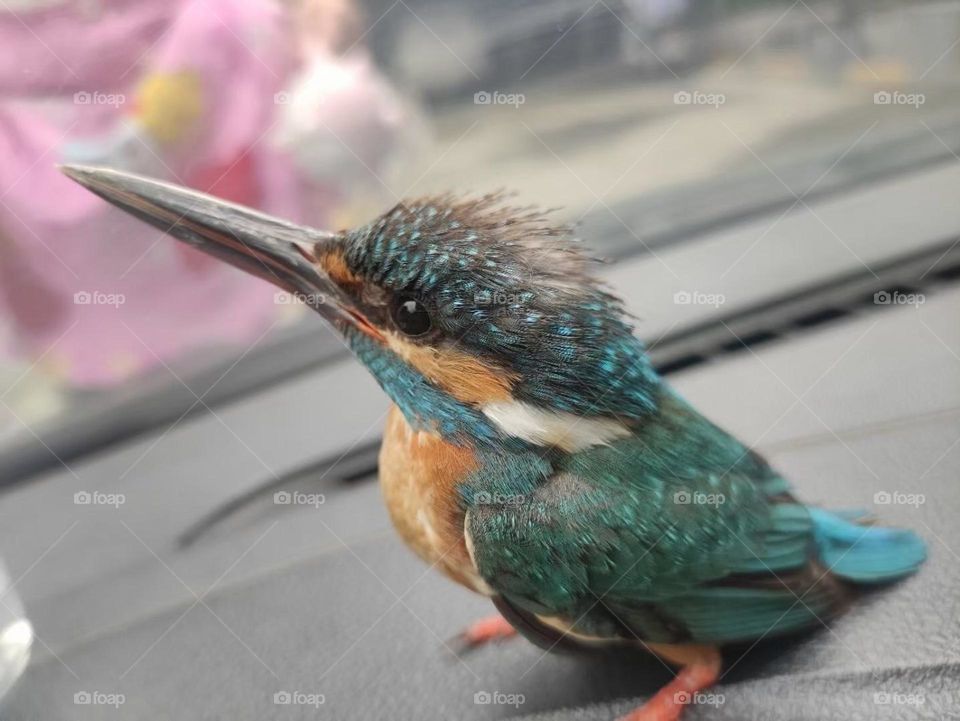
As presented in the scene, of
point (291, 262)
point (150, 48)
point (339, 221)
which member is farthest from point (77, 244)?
point (291, 262)

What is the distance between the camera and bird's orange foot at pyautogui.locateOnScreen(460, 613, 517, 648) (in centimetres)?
128

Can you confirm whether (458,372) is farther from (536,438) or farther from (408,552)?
(408,552)

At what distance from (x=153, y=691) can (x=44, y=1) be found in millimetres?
1405

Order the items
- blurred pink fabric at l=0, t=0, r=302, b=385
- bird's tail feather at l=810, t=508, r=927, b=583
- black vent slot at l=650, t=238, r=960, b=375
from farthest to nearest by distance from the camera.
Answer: black vent slot at l=650, t=238, r=960, b=375
blurred pink fabric at l=0, t=0, r=302, b=385
bird's tail feather at l=810, t=508, r=927, b=583

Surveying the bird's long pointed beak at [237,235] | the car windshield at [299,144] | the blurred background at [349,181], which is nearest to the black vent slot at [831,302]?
the blurred background at [349,181]

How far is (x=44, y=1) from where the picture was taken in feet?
5.03

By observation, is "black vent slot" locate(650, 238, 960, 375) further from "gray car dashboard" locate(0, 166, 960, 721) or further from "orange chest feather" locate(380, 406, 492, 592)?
"orange chest feather" locate(380, 406, 492, 592)

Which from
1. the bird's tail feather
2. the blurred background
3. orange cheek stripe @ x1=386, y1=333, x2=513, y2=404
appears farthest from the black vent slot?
orange cheek stripe @ x1=386, y1=333, x2=513, y2=404

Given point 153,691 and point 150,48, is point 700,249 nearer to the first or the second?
point 150,48

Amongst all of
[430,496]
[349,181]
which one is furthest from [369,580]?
[349,181]

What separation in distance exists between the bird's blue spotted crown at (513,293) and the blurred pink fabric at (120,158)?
23.5 inches

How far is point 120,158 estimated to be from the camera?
149 cm

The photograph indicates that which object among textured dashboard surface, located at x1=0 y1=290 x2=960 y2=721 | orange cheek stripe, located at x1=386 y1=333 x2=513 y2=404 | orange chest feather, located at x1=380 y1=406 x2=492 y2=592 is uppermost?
orange cheek stripe, located at x1=386 y1=333 x2=513 y2=404

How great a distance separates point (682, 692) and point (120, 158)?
1.44 meters
